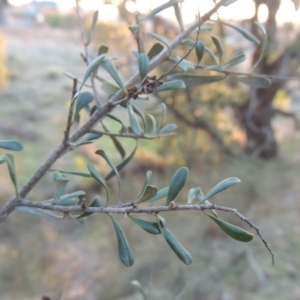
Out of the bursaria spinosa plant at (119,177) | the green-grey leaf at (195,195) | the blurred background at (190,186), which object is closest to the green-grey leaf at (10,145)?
the bursaria spinosa plant at (119,177)

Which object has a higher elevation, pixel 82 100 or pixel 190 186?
pixel 82 100

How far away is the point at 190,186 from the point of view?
1.61 metres

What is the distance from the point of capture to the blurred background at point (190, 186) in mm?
1227

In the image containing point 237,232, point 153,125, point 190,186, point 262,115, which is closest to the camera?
point 237,232

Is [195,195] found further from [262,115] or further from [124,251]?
[262,115]

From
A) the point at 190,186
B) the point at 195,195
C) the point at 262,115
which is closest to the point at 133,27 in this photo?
the point at 195,195

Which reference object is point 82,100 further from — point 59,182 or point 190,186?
point 190,186

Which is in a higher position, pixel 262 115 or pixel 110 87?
pixel 110 87

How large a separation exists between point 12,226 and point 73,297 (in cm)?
36

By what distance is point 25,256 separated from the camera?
136cm

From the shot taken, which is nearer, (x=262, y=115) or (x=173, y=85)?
(x=173, y=85)

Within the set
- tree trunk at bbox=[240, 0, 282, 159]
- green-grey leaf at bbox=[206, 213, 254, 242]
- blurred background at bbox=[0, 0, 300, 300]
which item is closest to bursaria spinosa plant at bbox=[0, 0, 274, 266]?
green-grey leaf at bbox=[206, 213, 254, 242]

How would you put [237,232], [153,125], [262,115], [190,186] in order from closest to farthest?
[237,232] → [153,125] → [190,186] → [262,115]

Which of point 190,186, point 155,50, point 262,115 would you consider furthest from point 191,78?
point 262,115
